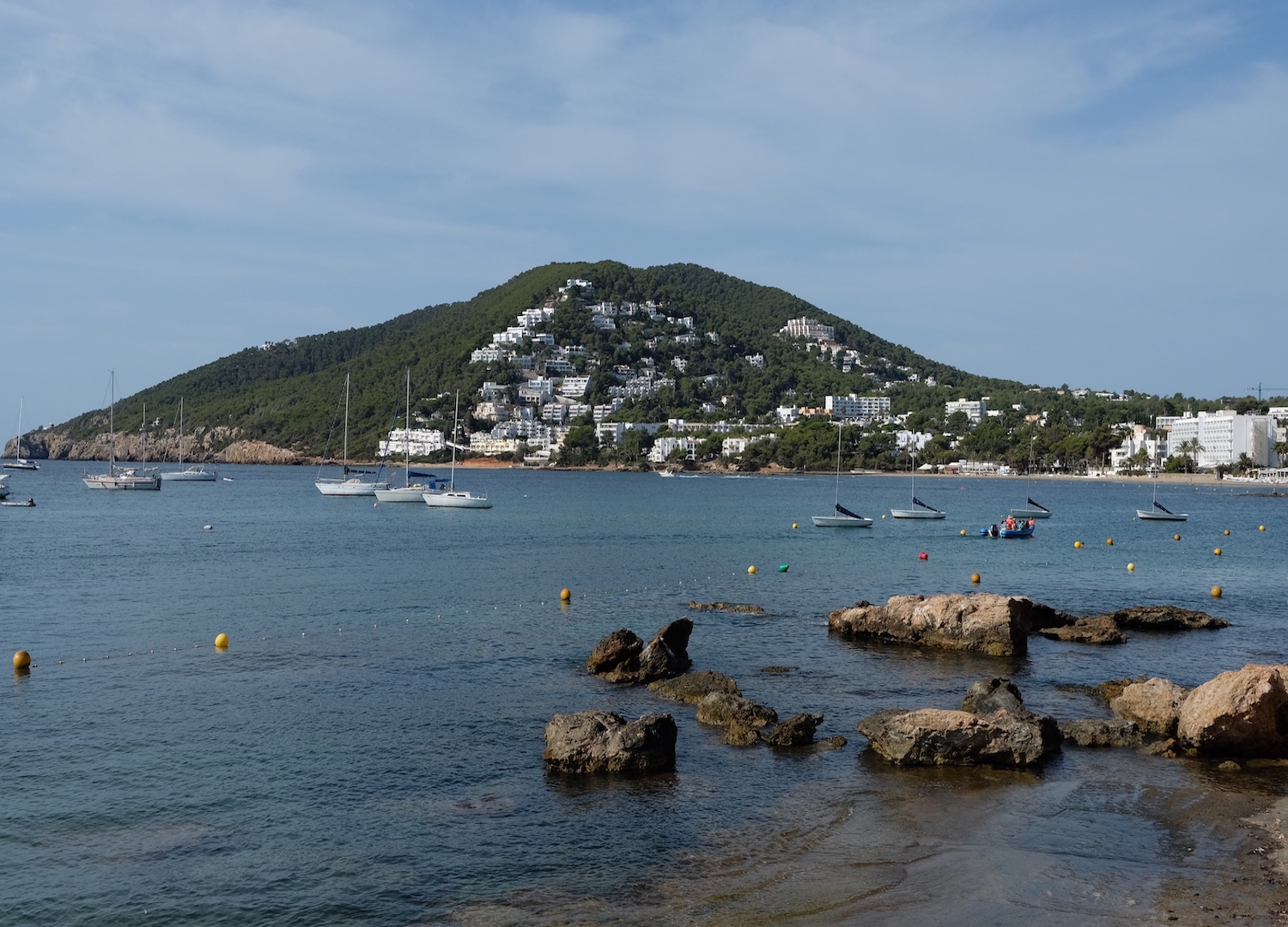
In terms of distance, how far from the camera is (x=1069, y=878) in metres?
12.4

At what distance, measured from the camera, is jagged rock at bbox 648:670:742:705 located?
2059 cm

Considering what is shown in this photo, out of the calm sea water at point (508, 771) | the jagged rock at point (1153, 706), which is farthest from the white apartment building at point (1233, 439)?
the jagged rock at point (1153, 706)

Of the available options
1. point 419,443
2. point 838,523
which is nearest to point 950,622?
point 838,523

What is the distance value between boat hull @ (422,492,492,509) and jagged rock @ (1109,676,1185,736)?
6495 centimetres

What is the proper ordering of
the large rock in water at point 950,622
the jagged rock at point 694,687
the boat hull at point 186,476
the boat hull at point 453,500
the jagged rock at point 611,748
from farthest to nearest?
1. the boat hull at point 186,476
2. the boat hull at point 453,500
3. the large rock in water at point 950,622
4. the jagged rock at point 694,687
5. the jagged rock at point 611,748

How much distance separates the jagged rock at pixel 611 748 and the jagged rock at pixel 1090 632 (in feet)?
52.5

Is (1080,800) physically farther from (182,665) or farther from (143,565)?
(143,565)

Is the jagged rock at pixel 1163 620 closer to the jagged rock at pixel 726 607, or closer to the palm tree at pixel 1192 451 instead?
the jagged rock at pixel 726 607

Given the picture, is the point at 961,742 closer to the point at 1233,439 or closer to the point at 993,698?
the point at 993,698

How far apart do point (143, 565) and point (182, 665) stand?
21642 mm

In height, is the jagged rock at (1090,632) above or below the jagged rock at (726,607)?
above

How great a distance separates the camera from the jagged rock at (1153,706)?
18.5 metres

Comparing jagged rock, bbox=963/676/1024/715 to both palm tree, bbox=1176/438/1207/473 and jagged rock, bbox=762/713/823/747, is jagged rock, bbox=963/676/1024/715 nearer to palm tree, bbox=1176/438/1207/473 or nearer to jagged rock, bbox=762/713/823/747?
jagged rock, bbox=762/713/823/747

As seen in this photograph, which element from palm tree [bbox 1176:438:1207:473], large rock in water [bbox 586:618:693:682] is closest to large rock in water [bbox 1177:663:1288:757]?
large rock in water [bbox 586:618:693:682]
